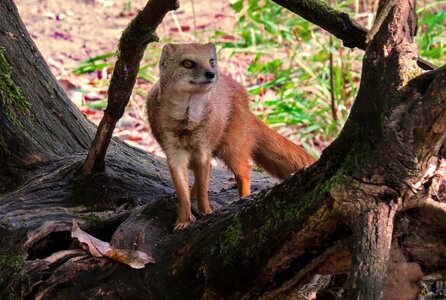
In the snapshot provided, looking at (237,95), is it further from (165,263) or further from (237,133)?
(165,263)

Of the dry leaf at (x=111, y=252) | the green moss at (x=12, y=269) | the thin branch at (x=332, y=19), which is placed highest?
the thin branch at (x=332, y=19)

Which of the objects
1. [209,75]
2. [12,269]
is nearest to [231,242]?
[12,269]

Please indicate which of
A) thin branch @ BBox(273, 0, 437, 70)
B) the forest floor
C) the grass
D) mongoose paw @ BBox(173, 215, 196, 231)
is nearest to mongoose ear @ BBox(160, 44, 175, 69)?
mongoose paw @ BBox(173, 215, 196, 231)

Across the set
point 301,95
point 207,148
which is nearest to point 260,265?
point 207,148

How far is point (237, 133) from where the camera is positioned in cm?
389

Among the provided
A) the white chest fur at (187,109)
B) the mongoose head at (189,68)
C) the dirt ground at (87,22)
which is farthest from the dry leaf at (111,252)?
the dirt ground at (87,22)

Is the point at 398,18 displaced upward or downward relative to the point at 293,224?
upward

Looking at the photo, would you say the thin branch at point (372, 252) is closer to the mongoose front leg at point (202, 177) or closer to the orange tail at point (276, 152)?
the mongoose front leg at point (202, 177)

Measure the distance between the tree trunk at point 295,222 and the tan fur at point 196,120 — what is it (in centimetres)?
26

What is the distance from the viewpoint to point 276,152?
13.6 ft

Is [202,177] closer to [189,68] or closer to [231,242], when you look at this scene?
[189,68]

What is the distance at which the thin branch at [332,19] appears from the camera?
2.87 meters

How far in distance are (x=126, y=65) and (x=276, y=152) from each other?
1024 mm

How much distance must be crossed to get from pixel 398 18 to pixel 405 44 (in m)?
0.07
